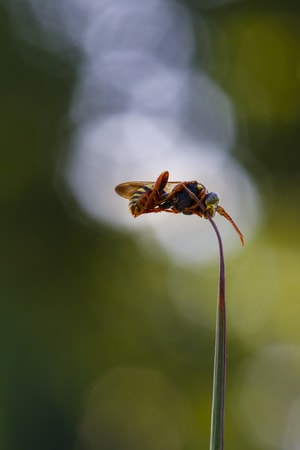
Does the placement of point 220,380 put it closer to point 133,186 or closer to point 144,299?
point 133,186

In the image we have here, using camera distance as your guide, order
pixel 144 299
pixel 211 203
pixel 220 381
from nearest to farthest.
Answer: pixel 220 381 → pixel 211 203 → pixel 144 299

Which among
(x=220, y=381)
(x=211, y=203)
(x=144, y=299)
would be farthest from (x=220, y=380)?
(x=144, y=299)

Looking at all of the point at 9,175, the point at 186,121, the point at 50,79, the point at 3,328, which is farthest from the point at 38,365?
the point at 186,121

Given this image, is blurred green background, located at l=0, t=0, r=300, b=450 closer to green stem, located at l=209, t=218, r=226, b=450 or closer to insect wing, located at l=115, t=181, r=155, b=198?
insect wing, located at l=115, t=181, r=155, b=198

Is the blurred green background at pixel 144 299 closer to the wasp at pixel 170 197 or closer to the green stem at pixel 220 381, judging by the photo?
the wasp at pixel 170 197

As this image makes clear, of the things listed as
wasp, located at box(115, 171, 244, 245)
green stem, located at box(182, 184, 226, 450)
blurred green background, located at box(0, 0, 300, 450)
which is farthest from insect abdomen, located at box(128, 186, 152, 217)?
blurred green background, located at box(0, 0, 300, 450)
